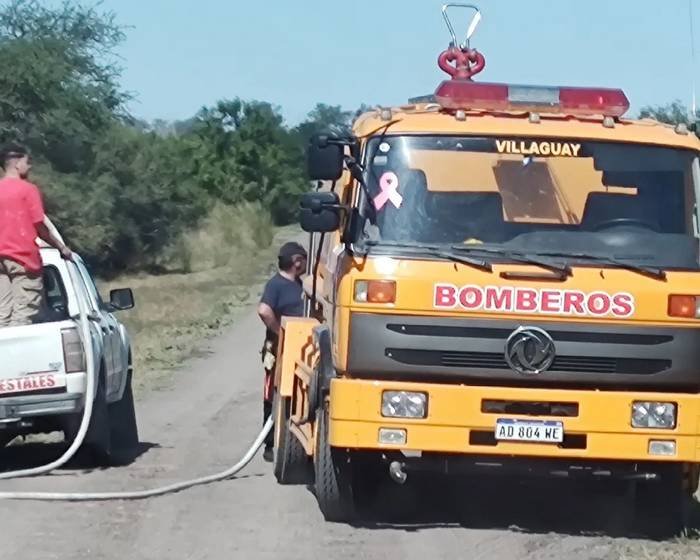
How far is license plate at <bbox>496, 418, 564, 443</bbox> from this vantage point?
9.12m

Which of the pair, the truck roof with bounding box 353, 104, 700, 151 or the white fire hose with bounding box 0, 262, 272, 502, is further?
the white fire hose with bounding box 0, 262, 272, 502

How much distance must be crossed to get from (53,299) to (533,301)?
16.4 feet

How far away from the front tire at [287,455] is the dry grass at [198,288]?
717cm

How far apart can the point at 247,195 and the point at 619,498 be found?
183 ft

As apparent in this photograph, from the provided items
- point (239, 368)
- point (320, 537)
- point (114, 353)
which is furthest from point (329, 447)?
point (239, 368)

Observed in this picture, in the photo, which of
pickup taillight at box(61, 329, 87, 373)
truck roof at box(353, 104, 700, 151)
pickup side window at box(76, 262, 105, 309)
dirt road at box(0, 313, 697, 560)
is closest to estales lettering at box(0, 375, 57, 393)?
pickup taillight at box(61, 329, 87, 373)

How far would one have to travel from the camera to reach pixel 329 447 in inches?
379

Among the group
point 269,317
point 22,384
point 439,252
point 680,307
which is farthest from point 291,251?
point 680,307

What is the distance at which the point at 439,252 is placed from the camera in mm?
9195

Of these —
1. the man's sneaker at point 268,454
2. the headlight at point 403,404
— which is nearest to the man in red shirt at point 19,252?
the man's sneaker at point 268,454

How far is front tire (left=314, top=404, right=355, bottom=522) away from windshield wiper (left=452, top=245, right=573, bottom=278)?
1.31 m

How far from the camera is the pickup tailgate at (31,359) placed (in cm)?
1113

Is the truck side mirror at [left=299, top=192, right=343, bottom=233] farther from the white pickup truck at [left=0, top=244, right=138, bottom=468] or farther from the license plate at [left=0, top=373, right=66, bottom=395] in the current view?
the license plate at [left=0, top=373, right=66, bottom=395]

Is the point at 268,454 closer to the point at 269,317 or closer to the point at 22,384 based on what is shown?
the point at 269,317
